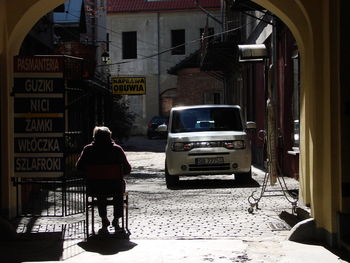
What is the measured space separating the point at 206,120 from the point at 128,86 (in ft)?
37.9

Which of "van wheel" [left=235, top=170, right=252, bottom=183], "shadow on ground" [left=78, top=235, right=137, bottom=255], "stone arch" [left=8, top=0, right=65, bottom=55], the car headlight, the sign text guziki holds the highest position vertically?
"stone arch" [left=8, top=0, right=65, bottom=55]

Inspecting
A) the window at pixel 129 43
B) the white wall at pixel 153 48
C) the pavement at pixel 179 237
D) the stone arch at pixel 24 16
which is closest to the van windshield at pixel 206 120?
the pavement at pixel 179 237

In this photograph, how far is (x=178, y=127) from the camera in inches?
570

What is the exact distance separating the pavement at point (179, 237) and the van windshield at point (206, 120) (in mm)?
3246

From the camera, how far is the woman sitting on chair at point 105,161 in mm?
7859

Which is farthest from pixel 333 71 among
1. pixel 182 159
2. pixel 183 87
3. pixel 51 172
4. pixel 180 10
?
pixel 180 10

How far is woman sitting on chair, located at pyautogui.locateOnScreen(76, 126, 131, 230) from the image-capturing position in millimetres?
7859

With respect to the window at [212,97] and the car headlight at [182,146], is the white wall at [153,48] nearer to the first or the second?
the window at [212,97]

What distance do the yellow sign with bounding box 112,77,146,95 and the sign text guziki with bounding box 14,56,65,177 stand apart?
1681 cm

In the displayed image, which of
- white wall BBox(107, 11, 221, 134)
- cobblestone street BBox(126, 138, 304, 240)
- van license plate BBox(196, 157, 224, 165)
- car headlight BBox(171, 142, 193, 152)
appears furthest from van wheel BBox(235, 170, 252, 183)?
white wall BBox(107, 11, 221, 134)

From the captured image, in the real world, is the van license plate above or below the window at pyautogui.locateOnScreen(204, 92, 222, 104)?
below

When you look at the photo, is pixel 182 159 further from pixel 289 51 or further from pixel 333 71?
pixel 333 71

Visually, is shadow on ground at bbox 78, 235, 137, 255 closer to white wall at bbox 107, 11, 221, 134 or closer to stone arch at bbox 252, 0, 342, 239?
stone arch at bbox 252, 0, 342, 239

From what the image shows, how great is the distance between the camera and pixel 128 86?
1012 inches
